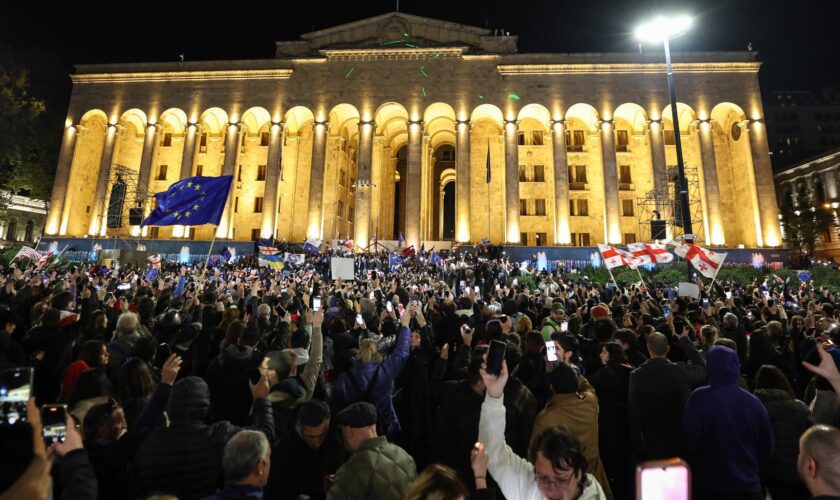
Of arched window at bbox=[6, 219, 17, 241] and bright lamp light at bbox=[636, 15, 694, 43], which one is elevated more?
bright lamp light at bbox=[636, 15, 694, 43]

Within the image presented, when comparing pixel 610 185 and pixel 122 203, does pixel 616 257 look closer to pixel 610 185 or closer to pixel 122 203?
pixel 610 185

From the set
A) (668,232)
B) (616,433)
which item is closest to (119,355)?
(616,433)

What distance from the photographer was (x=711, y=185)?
32.3 meters

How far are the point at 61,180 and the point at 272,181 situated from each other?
55.5ft

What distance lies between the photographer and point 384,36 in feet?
119

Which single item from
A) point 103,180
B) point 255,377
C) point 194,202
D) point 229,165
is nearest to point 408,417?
point 255,377

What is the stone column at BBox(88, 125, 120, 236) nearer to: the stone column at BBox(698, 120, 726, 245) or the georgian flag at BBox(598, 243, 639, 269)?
the georgian flag at BBox(598, 243, 639, 269)

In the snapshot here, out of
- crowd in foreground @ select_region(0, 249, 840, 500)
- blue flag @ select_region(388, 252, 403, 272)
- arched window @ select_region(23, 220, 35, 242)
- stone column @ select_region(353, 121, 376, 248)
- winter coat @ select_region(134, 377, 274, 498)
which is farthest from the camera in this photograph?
arched window @ select_region(23, 220, 35, 242)

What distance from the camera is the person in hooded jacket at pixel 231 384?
4.29 m

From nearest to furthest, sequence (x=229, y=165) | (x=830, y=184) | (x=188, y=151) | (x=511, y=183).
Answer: (x=511, y=183) < (x=229, y=165) < (x=188, y=151) < (x=830, y=184)

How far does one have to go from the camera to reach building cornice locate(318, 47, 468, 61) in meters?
35.2

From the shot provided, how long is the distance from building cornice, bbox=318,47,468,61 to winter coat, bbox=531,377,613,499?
36.0 m

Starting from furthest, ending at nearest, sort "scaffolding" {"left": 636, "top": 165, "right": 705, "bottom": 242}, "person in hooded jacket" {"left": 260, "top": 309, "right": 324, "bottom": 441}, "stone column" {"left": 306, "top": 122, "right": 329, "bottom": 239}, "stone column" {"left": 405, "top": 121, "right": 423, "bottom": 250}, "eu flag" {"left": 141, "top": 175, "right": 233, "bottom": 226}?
"stone column" {"left": 306, "top": 122, "right": 329, "bottom": 239} < "stone column" {"left": 405, "top": 121, "right": 423, "bottom": 250} < "scaffolding" {"left": 636, "top": 165, "right": 705, "bottom": 242} < "eu flag" {"left": 141, "top": 175, "right": 233, "bottom": 226} < "person in hooded jacket" {"left": 260, "top": 309, "right": 324, "bottom": 441}

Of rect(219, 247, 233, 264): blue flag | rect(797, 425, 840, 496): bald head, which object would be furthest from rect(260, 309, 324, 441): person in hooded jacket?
rect(219, 247, 233, 264): blue flag
